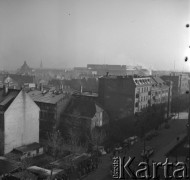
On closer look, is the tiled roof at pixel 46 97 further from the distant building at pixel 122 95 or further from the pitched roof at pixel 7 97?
the distant building at pixel 122 95

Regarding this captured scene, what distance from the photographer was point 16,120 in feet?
109

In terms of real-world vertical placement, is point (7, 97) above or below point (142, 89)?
below

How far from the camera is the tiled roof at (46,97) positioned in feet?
133

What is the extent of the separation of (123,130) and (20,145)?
47.2 feet

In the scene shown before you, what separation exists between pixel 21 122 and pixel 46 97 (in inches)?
355

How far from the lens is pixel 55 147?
98.1ft

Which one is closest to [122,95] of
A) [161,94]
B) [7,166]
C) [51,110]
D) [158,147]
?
[51,110]

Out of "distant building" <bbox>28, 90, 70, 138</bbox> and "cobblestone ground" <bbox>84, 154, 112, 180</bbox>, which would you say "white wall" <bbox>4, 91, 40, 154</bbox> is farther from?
"cobblestone ground" <bbox>84, 154, 112, 180</bbox>

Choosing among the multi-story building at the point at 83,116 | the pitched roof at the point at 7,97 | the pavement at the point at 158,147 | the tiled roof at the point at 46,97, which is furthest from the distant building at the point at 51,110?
the pavement at the point at 158,147

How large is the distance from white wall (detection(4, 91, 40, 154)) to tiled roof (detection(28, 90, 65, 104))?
4.77 m

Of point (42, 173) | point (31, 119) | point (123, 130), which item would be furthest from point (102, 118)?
point (42, 173)

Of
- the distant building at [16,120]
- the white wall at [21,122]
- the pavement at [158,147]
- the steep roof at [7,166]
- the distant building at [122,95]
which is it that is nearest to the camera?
the pavement at [158,147]

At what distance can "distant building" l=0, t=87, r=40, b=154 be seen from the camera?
31703mm

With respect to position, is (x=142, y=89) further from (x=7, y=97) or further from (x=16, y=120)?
(x=7, y=97)
